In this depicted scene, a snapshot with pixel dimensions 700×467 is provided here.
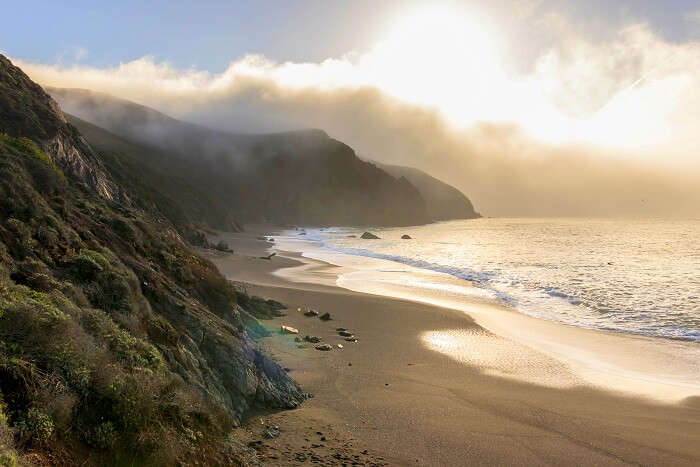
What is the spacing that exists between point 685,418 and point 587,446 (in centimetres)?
301

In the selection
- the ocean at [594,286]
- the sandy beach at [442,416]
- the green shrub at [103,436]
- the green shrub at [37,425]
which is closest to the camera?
the green shrub at [37,425]

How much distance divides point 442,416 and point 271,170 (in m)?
159

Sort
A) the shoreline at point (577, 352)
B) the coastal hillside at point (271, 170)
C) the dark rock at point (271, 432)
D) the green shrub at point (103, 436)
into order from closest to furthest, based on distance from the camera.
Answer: the green shrub at point (103, 436) → the dark rock at point (271, 432) → the shoreline at point (577, 352) → the coastal hillside at point (271, 170)

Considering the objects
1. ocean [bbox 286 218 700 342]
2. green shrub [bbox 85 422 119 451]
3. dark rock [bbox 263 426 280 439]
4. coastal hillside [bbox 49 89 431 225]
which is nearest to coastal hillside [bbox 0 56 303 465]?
green shrub [bbox 85 422 119 451]

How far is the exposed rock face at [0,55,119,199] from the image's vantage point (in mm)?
16094

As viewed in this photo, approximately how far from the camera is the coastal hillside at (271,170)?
444ft

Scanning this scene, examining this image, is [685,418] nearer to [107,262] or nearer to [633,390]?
[633,390]

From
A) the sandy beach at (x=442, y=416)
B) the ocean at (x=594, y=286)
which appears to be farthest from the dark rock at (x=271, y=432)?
the ocean at (x=594, y=286)

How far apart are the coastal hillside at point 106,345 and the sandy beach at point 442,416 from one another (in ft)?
3.12

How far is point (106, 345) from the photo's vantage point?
5.16 meters

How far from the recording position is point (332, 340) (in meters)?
13.1

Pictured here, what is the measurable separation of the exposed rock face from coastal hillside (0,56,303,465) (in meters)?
5.18

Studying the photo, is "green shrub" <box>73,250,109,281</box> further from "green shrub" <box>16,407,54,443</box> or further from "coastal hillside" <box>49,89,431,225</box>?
"coastal hillside" <box>49,89,431,225</box>

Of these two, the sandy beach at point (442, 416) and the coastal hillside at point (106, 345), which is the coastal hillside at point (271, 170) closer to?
the sandy beach at point (442, 416)
